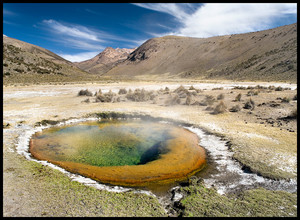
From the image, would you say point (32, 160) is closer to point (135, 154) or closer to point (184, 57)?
point (135, 154)

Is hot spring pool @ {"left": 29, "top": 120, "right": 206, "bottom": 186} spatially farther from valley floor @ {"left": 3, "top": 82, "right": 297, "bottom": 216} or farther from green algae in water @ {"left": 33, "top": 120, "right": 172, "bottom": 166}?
valley floor @ {"left": 3, "top": 82, "right": 297, "bottom": 216}

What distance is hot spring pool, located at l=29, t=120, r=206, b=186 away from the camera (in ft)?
20.5

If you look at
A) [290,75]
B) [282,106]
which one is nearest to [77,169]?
[282,106]

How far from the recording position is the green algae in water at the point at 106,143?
7684mm

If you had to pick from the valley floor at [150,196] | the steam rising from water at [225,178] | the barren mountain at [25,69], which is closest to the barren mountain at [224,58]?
the valley floor at [150,196]

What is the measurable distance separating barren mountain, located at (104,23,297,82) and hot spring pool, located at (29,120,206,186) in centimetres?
4166

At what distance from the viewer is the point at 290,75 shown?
A: 44844 mm

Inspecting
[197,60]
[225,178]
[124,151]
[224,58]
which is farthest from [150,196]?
[197,60]

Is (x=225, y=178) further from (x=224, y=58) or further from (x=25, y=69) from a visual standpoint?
(x=224, y=58)

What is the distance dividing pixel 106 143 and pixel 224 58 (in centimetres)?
10591

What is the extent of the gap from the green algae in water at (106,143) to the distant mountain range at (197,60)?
3754cm

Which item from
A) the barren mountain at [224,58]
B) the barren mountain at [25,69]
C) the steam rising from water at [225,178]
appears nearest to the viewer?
the steam rising from water at [225,178]

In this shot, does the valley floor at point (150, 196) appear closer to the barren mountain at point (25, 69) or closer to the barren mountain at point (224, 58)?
the barren mountain at point (25, 69)

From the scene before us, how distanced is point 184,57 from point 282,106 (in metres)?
126
